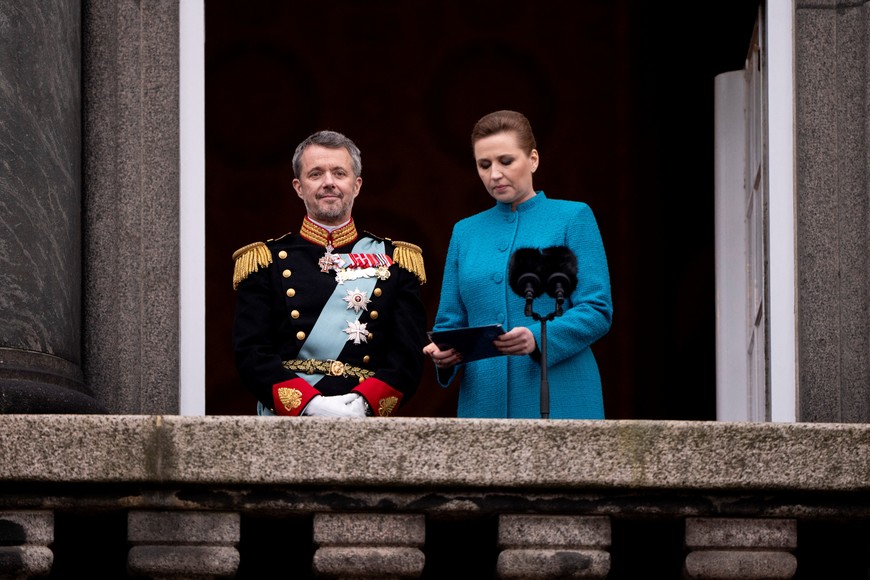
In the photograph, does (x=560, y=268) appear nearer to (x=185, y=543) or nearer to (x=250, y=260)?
(x=250, y=260)

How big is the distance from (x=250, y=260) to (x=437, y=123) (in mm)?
5302

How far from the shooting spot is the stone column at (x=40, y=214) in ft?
21.4

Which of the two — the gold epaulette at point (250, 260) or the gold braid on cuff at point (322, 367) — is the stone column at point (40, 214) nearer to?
the gold epaulette at point (250, 260)

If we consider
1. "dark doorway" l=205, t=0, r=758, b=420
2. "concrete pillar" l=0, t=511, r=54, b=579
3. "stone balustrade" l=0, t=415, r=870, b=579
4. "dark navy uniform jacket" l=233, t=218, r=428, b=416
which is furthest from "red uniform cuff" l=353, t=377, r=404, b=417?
"dark doorway" l=205, t=0, r=758, b=420

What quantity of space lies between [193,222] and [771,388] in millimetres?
2060

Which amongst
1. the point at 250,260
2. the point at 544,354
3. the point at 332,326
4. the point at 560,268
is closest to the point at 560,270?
the point at 560,268

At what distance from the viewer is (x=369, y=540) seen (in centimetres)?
560

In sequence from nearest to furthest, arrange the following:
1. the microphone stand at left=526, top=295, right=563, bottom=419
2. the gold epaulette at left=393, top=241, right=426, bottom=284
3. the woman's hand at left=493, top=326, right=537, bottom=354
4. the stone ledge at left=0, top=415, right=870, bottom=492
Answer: the stone ledge at left=0, top=415, right=870, bottom=492
the microphone stand at left=526, top=295, right=563, bottom=419
the woman's hand at left=493, top=326, right=537, bottom=354
the gold epaulette at left=393, top=241, right=426, bottom=284

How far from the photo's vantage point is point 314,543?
562 cm

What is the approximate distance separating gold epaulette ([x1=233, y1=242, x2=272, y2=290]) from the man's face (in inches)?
7.8

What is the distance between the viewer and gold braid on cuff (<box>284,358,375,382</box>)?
638cm

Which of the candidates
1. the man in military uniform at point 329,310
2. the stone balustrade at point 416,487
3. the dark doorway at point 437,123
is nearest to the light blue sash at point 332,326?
the man in military uniform at point 329,310

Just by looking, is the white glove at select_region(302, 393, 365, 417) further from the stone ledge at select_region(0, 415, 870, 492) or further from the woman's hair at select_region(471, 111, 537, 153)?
the woman's hair at select_region(471, 111, 537, 153)

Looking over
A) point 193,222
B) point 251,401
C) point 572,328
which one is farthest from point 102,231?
point 251,401
